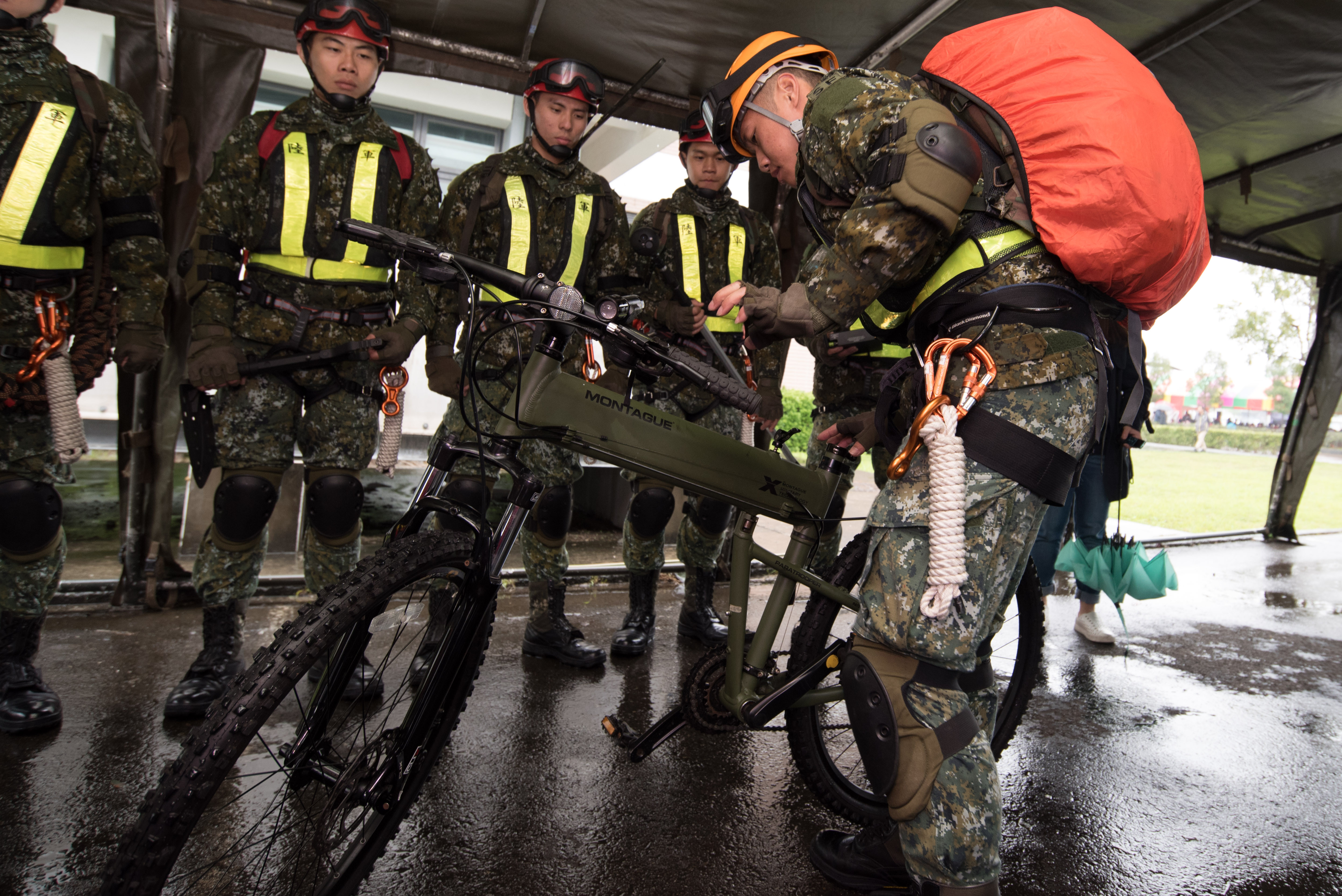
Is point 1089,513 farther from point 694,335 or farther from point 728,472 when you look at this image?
point 728,472

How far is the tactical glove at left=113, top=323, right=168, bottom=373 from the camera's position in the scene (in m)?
2.64

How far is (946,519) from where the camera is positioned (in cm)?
147

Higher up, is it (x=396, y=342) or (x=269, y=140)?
(x=269, y=140)

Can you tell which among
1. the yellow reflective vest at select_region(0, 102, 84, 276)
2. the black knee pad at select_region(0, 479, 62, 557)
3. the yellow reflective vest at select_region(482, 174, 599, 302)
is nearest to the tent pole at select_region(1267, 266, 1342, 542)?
the yellow reflective vest at select_region(482, 174, 599, 302)

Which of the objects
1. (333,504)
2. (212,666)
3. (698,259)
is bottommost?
(212,666)

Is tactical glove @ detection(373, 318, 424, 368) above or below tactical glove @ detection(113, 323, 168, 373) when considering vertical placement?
above

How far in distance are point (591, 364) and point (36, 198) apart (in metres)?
1.81

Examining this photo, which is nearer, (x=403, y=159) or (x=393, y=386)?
(x=393, y=386)

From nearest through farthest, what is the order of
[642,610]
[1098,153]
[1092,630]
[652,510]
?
[1098,153] → [652,510] → [642,610] → [1092,630]

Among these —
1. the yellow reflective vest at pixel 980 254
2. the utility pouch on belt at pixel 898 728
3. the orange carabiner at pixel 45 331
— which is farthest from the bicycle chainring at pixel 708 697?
the orange carabiner at pixel 45 331

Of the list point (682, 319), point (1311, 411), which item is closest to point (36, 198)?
point (682, 319)

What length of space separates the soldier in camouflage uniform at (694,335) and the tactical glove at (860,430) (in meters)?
1.16

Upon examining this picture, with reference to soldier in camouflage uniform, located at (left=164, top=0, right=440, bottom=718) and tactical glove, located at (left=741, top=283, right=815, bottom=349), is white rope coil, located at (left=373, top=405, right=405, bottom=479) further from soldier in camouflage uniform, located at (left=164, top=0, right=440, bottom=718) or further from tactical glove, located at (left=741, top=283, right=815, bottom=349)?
tactical glove, located at (left=741, top=283, right=815, bottom=349)

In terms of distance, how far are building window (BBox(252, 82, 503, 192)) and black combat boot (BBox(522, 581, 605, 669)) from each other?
8738 mm
